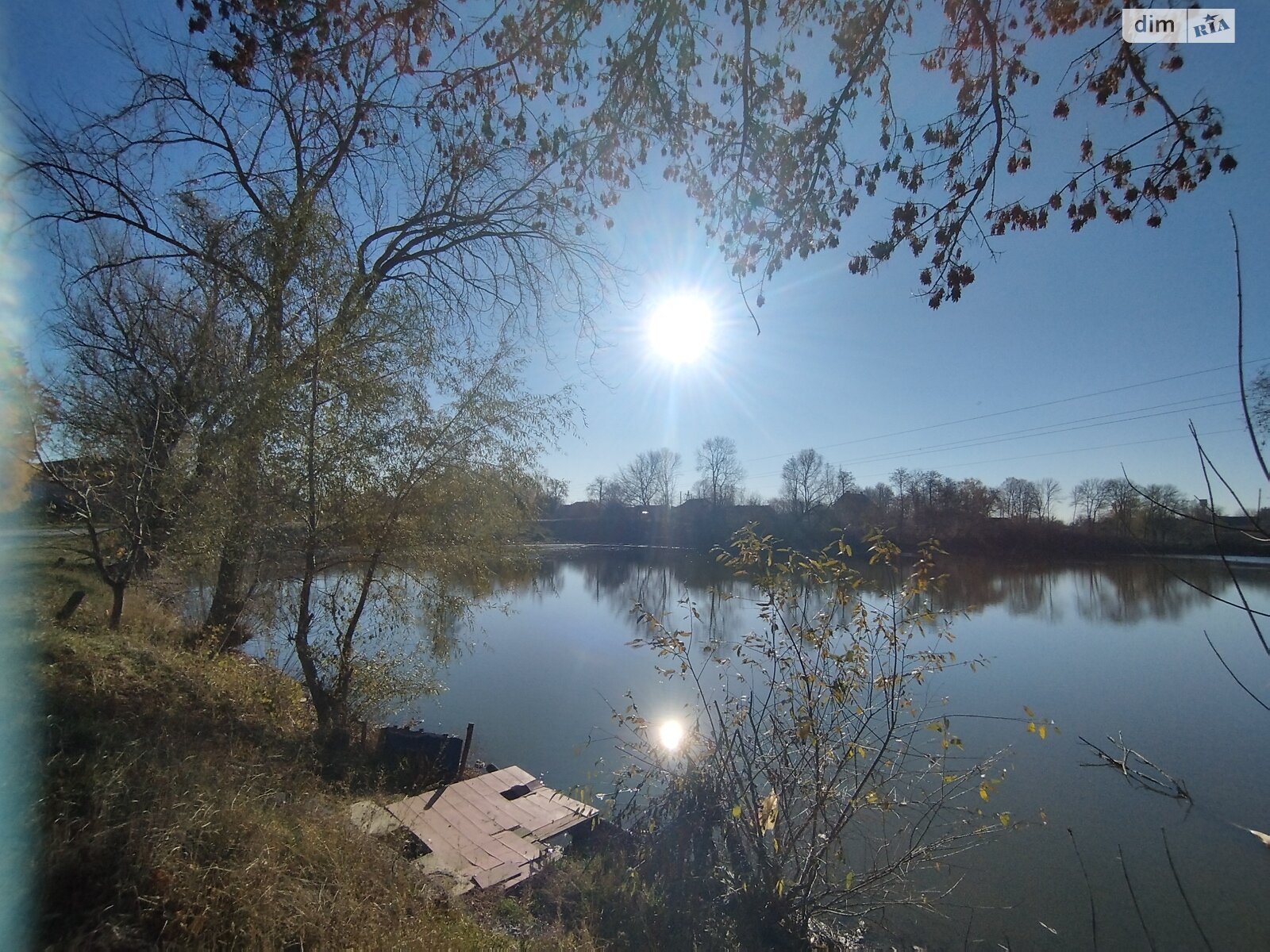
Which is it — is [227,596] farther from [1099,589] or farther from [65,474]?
[1099,589]

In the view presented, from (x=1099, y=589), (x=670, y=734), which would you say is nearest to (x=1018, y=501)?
(x=1099, y=589)

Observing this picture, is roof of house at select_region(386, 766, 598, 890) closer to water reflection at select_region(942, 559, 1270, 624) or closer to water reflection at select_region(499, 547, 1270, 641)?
water reflection at select_region(499, 547, 1270, 641)

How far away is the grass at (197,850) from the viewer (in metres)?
2.40

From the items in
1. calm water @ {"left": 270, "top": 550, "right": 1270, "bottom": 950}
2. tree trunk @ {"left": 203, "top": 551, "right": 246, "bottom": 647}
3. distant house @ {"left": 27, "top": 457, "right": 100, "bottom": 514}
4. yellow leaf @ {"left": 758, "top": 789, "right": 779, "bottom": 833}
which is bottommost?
calm water @ {"left": 270, "top": 550, "right": 1270, "bottom": 950}

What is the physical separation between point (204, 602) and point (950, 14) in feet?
38.9

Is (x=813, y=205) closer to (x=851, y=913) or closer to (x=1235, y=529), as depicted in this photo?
(x=1235, y=529)

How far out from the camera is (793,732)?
3.56 meters

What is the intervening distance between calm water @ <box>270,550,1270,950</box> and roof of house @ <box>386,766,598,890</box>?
92 centimetres

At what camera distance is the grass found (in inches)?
94.7

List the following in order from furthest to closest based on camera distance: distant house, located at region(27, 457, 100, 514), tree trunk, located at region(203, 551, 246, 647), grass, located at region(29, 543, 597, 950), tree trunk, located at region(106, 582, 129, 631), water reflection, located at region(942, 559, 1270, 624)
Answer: water reflection, located at region(942, 559, 1270, 624)
tree trunk, located at region(203, 551, 246, 647)
tree trunk, located at region(106, 582, 129, 631)
distant house, located at region(27, 457, 100, 514)
grass, located at region(29, 543, 597, 950)

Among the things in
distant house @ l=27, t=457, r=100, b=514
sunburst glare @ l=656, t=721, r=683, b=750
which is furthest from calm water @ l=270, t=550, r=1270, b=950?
distant house @ l=27, t=457, r=100, b=514

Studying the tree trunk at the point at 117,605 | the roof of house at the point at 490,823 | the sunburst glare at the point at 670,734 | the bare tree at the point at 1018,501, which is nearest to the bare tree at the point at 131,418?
the tree trunk at the point at 117,605

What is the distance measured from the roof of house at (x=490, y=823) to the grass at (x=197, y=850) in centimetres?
42

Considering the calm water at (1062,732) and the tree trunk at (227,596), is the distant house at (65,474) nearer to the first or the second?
the tree trunk at (227,596)
